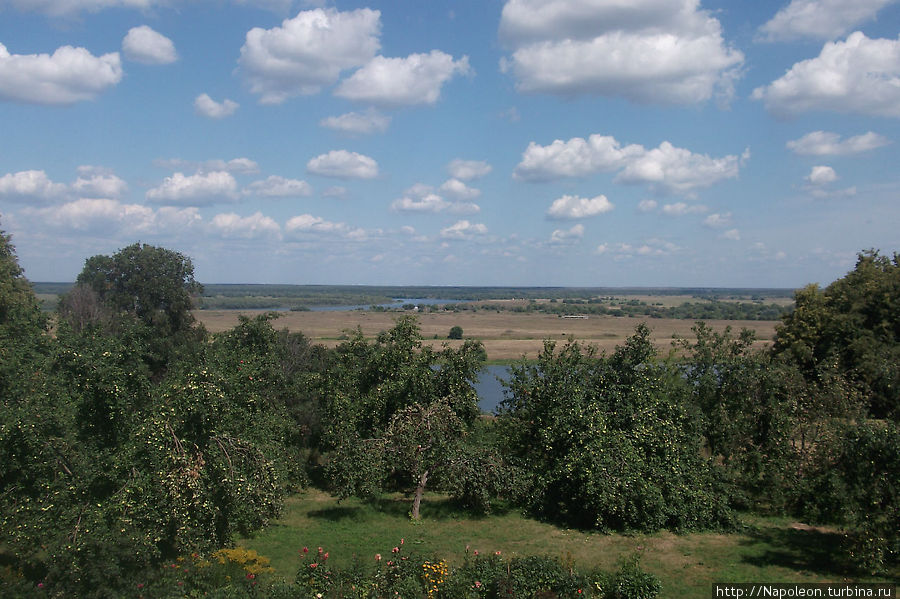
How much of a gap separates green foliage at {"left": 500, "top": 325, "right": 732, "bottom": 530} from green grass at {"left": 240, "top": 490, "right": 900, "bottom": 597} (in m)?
0.67

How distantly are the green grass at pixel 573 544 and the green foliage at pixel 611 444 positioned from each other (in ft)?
2.20

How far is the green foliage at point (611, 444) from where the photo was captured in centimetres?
Result: 1584

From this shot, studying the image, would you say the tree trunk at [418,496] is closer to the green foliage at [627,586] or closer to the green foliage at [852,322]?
the green foliage at [627,586]

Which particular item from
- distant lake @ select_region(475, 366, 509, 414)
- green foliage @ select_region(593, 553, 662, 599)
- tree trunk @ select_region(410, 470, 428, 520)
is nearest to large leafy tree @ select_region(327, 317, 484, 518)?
tree trunk @ select_region(410, 470, 428, 520)

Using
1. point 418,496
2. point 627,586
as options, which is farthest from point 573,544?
point 418,496

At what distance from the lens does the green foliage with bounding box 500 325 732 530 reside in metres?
15.8

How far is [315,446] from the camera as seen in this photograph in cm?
2541

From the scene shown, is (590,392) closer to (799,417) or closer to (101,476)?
(799,417)

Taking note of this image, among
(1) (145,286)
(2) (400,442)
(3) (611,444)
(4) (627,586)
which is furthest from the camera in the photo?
(1) (145,286)

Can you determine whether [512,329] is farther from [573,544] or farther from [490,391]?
[573,544]

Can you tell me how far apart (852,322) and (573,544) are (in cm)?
2420


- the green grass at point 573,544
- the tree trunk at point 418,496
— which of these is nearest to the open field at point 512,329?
the tree trunk at point 418,496

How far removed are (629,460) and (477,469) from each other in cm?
414

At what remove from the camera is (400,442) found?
56.7ft
